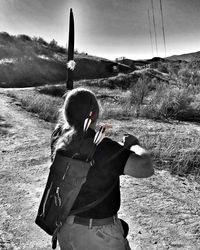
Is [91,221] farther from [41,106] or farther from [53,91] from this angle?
[53,91]

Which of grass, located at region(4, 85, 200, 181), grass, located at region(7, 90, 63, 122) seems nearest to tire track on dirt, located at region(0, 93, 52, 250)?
grass, located at region(7, 90, 63, 122)

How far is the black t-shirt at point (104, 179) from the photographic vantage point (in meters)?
2.13

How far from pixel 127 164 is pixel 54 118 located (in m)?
8.84

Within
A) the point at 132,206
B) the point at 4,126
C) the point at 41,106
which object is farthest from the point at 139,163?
the point at 41,106

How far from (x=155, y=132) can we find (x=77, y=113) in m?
7.06

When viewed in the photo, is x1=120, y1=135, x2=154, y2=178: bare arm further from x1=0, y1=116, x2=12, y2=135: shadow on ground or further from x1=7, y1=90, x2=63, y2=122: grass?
x1=7, y1=90, x2=63, y2=122: grass

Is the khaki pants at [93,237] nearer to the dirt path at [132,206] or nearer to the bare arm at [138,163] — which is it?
the bare arm at [138,163]

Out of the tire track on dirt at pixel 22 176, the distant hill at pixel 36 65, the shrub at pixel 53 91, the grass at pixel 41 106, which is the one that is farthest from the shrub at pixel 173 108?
the distant hill at pixel 36 65

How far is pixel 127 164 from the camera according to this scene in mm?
2133

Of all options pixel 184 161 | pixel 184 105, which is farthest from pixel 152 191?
A: pixel 184 105

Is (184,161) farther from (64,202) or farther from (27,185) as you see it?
(64,202)

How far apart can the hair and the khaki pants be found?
18.8 inches

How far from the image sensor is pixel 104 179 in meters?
2.20

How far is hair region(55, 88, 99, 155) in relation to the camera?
2.20 m
